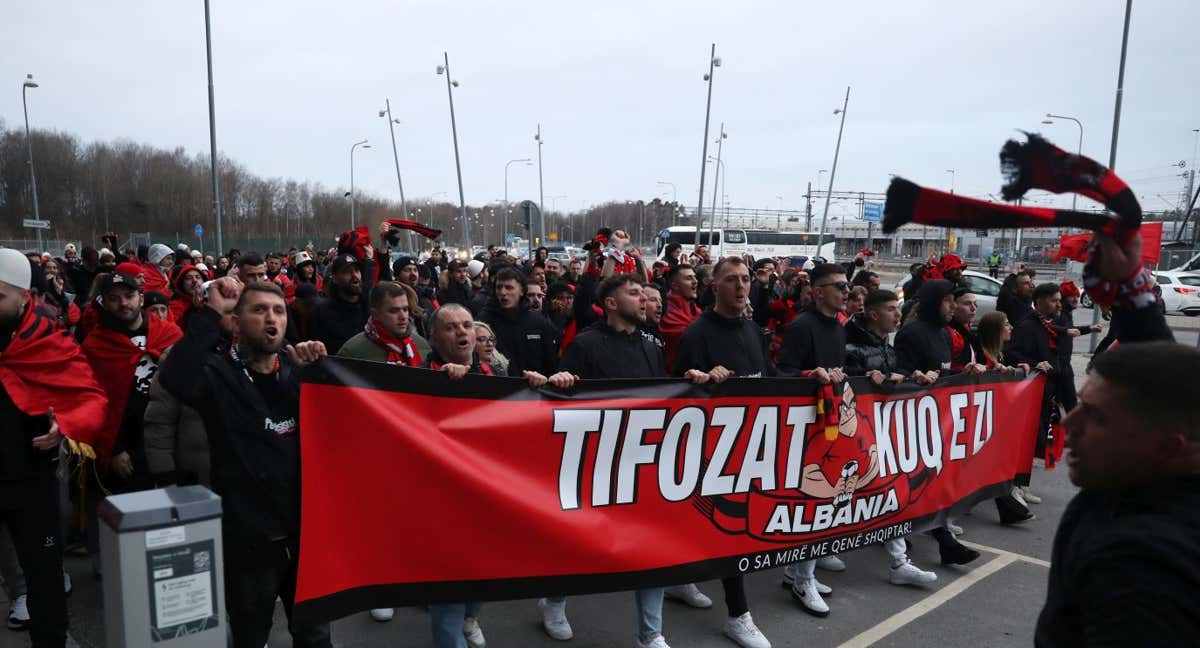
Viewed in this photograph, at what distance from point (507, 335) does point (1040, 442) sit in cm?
457

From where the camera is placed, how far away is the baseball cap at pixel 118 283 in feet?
15.2

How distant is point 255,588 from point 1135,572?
2.98 meters

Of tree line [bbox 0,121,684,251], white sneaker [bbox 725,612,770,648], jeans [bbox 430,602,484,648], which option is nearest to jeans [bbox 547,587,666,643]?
white sneaker [bbox 725,612,770,648]

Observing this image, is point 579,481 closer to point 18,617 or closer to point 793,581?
point 793,581

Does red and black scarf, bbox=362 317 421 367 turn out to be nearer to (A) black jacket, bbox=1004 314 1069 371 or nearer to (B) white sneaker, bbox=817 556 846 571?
(B) white sneaker, bbox=817 556 846 571

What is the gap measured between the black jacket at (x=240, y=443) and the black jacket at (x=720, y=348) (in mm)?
2154

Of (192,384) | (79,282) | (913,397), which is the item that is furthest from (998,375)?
(79,282)

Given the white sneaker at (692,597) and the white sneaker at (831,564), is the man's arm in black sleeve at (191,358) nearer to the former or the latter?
the white sneaker at (692,597)

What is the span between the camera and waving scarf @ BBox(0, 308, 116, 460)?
3.26 meters

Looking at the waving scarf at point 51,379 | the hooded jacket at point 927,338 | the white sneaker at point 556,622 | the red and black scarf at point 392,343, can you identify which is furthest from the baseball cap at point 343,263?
the hooded jacket at point 927,338

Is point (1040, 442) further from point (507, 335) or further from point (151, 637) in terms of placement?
point (151, 637)

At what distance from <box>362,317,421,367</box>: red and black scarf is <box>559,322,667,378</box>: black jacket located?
32.1 inches

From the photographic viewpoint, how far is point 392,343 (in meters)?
4.05

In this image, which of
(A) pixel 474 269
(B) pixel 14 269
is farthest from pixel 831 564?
(A) pixel 474 269
